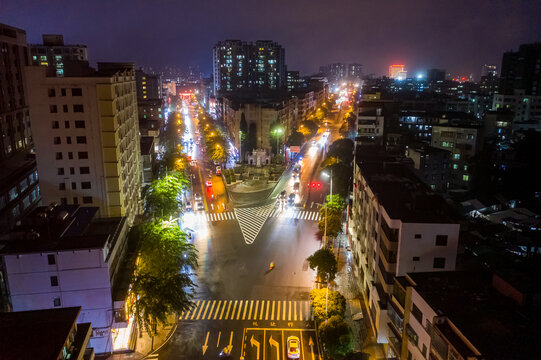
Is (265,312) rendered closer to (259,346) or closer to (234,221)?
(259,346)

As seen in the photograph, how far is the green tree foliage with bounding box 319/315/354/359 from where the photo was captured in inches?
1094

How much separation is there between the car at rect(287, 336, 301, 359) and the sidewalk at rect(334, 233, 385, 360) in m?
4.49

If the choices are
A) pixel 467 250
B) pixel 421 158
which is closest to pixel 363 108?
pixel 421 158

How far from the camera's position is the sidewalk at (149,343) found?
29.6 m

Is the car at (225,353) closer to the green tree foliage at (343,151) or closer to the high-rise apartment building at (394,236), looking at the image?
the high-rise apartment building at (394,236)

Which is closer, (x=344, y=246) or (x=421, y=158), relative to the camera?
(x=344, y=246)

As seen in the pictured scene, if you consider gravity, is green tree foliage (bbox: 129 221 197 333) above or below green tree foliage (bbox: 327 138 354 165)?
below

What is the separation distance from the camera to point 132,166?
165ft

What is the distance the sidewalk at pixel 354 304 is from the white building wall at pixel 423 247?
6.54m

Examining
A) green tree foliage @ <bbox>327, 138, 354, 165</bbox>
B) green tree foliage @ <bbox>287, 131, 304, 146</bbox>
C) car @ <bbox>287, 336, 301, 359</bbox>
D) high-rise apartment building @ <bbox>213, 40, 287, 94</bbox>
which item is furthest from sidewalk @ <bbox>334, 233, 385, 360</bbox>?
high-rise apartment building @ <bbox>213, 40, 287, 94</bbox>

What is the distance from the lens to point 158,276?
33.8 metres

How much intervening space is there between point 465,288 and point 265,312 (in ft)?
56.2

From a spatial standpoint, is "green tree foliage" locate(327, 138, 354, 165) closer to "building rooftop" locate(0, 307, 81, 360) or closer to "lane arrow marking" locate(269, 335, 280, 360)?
"lane arrow marking" locate(269, 335, 280, 360)

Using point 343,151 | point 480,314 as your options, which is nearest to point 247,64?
point 343,151
